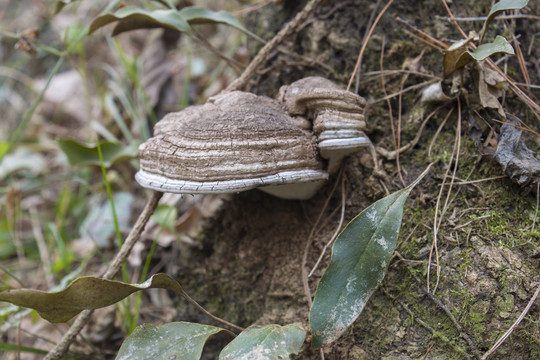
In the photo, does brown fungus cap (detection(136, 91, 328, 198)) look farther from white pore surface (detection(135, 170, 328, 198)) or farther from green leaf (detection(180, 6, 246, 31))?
green leaf (detection(180, 6, 246, 31))

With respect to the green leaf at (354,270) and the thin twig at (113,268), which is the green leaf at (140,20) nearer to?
the thin twig at (113,268)

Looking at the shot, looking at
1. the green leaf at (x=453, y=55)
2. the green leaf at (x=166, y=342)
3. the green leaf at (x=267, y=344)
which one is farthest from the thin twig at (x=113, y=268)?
the green leaf at (x=453, y=55)

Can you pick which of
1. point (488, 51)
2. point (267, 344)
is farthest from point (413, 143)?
point (267, 344)

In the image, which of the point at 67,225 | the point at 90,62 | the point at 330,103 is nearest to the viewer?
the point at 330,103

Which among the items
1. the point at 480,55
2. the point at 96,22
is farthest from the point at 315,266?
the point at 96,22

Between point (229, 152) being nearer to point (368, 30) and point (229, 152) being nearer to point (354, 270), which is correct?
point (354, 270)

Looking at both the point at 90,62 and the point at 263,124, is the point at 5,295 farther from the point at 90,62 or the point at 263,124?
the point at 90,62

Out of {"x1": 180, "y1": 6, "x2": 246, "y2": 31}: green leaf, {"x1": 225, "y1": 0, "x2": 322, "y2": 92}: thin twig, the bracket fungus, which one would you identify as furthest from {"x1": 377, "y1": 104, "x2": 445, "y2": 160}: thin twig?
{"x1": 180, "y1": 6, "x2": 246, "y2": 31}: green leaf
